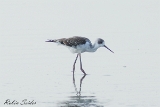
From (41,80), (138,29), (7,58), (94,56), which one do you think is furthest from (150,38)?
(41,80)

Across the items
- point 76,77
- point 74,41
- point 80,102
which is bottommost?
point 80,102

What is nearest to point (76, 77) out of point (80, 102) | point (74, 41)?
point (74, 41)

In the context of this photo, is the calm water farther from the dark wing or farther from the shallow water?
the dark wing

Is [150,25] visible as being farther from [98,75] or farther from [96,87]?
[96,87]

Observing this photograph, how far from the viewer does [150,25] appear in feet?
69.1

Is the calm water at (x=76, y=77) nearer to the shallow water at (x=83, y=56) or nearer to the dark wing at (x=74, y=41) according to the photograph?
the shallow water at (x=83, y=56)

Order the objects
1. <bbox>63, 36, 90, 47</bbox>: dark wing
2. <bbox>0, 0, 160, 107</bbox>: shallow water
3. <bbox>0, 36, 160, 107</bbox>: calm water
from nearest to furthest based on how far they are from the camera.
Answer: <bbox>0, 36, 160, 107</bbox>: calm water < <bbox>0, 0, 160, 107</bbox>: shallow water < <bbox>63, 36, 90, 47</bbox>: dark wing

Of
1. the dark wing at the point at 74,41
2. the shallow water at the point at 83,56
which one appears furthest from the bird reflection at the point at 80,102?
the dark wing at the point at 74,41

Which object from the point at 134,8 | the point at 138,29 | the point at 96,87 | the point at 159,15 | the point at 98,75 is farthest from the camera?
the point at 134,8

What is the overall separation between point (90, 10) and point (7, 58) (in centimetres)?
848

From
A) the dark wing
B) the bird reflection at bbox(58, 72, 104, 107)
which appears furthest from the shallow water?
the dark wing

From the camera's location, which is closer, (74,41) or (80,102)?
(80,102)

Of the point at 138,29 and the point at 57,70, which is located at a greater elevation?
the point at 138,29

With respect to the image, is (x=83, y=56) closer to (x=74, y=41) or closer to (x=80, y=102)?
(x=74, y=41)
